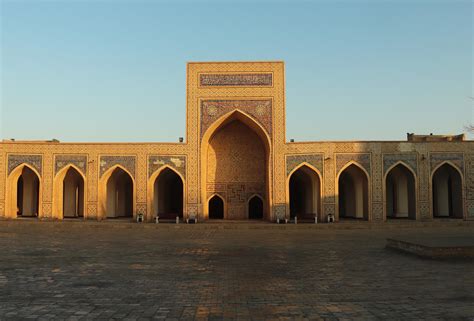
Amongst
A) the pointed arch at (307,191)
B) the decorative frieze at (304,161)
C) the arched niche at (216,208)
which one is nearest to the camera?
the decorative frieze at (304,161)

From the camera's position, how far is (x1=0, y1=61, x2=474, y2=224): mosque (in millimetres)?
18875

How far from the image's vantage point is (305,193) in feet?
77.5

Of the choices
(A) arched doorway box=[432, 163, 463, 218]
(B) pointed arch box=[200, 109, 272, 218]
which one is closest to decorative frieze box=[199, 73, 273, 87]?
(B) pointed arch box=[200, 109, 272, 218]

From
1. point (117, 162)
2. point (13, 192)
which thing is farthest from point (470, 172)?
point (13, 192)

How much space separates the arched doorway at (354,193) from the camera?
19.7m

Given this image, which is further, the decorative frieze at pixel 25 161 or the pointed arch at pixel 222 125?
the pointed arch at pixel 222 125

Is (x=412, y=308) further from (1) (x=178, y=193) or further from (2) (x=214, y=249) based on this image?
(1) (x=178, y=193)

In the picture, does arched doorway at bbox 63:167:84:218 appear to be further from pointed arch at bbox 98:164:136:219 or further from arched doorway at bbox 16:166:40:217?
pointed arch at bbox 98:164:136:219

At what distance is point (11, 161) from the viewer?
64.3 feet

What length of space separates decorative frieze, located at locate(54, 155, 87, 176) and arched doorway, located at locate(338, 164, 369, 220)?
12108mm

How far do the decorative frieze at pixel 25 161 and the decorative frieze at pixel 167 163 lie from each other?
4.96m

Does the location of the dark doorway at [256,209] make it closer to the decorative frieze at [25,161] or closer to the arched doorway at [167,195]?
the arched doorway at [167,195]

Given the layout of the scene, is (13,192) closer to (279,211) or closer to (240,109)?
(240,109)

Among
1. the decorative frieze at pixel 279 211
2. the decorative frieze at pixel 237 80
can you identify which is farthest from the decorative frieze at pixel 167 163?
the decorative frieze at pixel 279 211
